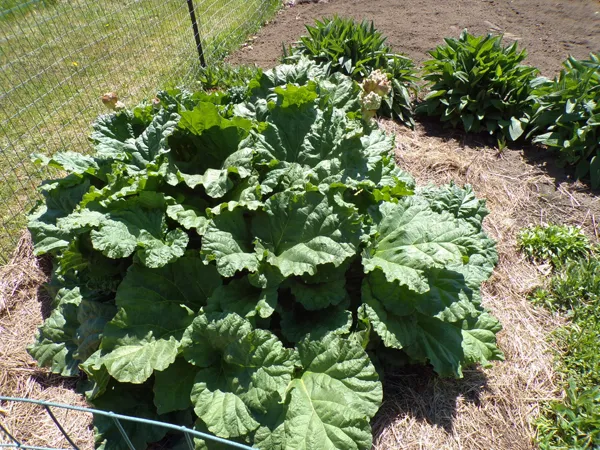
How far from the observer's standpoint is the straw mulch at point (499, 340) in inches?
93.1

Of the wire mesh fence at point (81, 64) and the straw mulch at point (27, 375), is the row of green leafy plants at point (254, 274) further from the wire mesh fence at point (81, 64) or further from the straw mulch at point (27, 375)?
the wire mesh fence at point (81, 64)

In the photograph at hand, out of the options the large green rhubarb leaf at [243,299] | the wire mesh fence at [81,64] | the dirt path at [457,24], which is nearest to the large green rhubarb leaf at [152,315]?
the large green rhubarb leaf at [243,299]

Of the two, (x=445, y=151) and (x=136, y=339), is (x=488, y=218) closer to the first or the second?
(x=445, y=151)

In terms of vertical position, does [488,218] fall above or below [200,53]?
below

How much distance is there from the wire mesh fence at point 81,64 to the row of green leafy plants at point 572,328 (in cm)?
404

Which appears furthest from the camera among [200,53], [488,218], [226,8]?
[226,8]

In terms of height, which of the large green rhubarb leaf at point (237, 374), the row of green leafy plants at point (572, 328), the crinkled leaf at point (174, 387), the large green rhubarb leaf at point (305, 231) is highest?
the large green rhubarb leaf at point (305, 231)

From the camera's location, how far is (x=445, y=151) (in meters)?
4.30

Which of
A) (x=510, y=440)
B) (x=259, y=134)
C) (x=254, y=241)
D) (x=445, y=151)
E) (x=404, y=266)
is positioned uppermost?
(x=259, y=134)

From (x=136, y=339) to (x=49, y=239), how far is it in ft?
3.32

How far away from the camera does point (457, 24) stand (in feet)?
21.5

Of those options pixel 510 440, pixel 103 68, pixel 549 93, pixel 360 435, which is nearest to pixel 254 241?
pixel 360 435

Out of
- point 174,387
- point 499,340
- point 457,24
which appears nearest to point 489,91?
point 499,340

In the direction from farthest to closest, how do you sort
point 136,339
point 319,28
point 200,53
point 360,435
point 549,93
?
point 200,53
point 319,28
point 549,93
point 136,339
point 360,435
